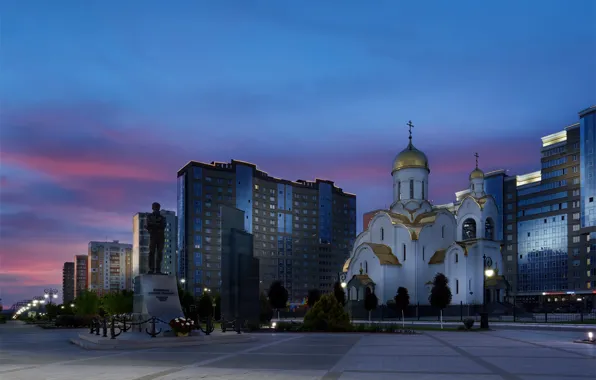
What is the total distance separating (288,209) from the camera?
155 m

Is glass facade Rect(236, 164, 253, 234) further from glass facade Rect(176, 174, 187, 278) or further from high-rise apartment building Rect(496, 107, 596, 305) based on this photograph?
high-rise apartment building Rect(496, 107, 596, 305)

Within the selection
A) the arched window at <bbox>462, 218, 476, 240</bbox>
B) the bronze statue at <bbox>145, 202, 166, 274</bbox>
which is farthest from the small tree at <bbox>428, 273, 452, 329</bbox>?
the bronze statue at <bbox>145, 202, 166, 274</bbox>

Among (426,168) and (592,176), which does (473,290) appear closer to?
(426,168)

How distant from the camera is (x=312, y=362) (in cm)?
1702

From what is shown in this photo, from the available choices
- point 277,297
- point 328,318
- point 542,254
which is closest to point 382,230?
point 277,297

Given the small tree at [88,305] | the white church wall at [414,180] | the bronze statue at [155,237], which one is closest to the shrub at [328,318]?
the bronze statue at [155,237]

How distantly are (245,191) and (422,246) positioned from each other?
78052 mm

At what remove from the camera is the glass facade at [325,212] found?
16188 cm

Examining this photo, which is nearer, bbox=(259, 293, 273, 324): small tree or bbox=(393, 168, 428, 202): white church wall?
bbox=(259, 293, 273, 324): small tree

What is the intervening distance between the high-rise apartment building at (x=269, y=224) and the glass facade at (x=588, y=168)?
234 feet

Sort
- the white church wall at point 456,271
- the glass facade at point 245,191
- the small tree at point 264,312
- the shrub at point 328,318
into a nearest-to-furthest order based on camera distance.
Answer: the shrub at point 328,318 → the small tree at point 264,312 → the white church wall at point 456,271 → the glass facade at point 245,191

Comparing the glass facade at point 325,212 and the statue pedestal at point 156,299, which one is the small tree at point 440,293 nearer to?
the statue pedestal at point 156,299

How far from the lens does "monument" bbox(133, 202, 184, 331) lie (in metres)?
25.4

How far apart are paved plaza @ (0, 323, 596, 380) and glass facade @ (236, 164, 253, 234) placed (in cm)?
11880
